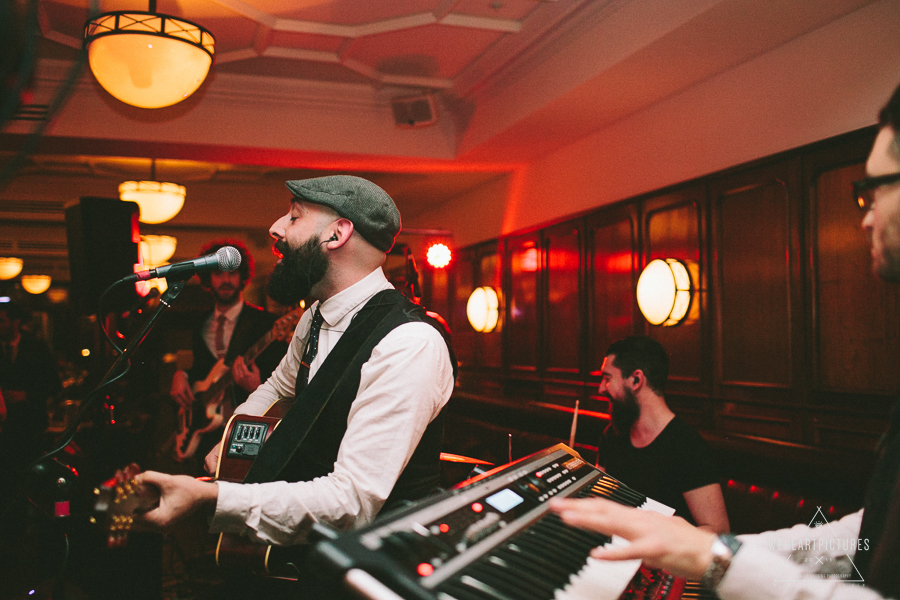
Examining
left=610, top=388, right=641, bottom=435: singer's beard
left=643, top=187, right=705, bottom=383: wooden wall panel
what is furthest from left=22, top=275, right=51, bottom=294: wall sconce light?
left=610, top=388, right=641, bottom=435: singer's beard

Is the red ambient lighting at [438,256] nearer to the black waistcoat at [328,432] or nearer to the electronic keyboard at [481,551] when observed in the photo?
the black waistcoat at [328,432]

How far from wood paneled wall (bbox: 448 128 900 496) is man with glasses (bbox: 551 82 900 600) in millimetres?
1516

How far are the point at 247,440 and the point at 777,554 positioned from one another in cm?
135

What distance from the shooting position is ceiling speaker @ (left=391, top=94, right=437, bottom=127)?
17.8 feet

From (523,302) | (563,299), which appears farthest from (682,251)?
(523,302)

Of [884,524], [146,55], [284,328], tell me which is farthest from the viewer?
[284,328]

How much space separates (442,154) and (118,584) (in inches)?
171

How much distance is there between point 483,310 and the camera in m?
6.52

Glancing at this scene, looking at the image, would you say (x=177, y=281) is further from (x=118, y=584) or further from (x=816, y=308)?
(x=816, y=308)

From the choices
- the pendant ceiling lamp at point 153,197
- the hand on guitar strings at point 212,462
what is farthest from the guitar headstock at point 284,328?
the pendant ceiling lamp at point 153,197

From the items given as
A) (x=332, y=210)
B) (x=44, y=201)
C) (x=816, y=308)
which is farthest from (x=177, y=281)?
(x=44, y=201)

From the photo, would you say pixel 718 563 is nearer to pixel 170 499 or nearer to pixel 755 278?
pixel 170 499

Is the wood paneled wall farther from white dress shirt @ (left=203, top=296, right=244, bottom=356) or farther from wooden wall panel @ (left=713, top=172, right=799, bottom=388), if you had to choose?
white dress shirt @ (left=203, top=296, right=244, bottom=356)

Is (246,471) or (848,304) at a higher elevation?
(848,304)
